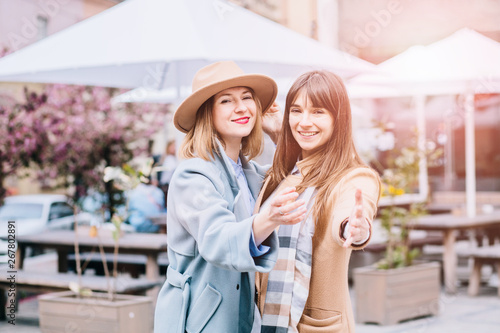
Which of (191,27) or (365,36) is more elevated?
(365,36)

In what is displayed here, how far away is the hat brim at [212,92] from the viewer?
2289 millimetres

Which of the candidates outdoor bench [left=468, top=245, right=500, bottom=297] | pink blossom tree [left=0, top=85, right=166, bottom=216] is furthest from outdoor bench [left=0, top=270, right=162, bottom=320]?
outdoor bench [left=468, top=245, right=500, bottom=297]

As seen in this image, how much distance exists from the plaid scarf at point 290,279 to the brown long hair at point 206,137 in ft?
1.18

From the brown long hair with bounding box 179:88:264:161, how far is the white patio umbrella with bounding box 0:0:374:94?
7.05 ft

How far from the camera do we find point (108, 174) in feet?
15.3

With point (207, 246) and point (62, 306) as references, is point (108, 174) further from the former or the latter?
point (207, 246)

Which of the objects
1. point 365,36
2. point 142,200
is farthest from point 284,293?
point 365,36

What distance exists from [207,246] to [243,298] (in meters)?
0.36

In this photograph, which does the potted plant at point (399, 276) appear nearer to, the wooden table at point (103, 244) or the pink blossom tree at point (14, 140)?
the wooden table at point (103, 244)

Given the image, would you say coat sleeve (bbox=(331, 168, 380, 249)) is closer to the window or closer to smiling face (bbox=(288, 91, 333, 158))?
smiling face (bbox=(288, 91, 333, 158))

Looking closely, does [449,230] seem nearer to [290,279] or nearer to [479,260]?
[479,260]

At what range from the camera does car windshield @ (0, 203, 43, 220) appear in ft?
35.3

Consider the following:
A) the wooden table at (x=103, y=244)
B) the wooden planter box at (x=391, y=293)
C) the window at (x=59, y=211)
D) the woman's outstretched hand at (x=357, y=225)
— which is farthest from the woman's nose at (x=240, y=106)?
the window at (x=59, y=211)

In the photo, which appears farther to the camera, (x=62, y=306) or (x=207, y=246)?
(x=62, y=306)
